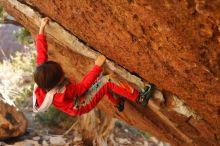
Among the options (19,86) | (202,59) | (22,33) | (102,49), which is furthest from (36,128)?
(202,59)

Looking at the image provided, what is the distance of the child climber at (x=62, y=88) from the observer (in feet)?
11.4

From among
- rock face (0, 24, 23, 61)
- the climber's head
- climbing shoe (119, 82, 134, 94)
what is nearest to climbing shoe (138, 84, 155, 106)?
climbing shoe (119, 82, 134, 94)

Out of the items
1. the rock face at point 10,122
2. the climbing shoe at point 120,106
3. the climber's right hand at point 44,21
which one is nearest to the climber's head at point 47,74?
the climber's right hand at point 44,21

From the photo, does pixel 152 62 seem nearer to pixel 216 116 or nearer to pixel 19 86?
pixel 216 116

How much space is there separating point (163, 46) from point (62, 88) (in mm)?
1288

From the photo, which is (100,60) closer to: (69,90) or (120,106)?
(69,90)

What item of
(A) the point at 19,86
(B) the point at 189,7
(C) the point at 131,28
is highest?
(B) the point at 189,7

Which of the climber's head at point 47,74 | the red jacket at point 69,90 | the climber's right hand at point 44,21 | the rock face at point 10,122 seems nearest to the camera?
the climber's head at point 47,74

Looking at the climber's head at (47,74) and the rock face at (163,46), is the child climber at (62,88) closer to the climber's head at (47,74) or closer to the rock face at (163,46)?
the climber's head at (47,74)

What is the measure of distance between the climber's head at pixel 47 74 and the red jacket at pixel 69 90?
0.79 feet

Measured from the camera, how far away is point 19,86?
1233 cm

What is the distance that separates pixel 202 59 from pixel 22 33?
6.53 metres

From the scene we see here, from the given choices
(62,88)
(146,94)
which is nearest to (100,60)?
(62,88)

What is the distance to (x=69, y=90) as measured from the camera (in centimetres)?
379
